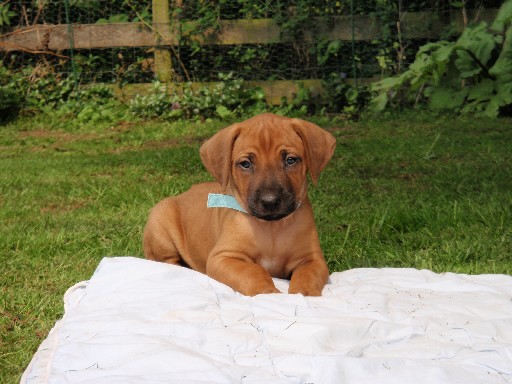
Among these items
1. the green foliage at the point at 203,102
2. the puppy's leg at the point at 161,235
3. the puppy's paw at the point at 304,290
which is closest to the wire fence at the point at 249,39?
the green foliage at the point at 203,102

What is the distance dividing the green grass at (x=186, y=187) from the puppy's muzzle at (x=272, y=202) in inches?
41.6

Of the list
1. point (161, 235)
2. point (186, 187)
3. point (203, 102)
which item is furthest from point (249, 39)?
point (161, 235)

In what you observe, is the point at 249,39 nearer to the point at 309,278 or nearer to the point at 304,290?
the point at 309,278

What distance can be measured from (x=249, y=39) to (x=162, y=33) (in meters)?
1.19

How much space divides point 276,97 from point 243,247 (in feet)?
24.0

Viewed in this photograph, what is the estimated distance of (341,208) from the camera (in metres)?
6.68

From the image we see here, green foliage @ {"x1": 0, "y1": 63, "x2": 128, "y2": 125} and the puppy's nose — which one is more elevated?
the puppy's nose

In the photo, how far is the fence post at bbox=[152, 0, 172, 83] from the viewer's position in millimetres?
12164

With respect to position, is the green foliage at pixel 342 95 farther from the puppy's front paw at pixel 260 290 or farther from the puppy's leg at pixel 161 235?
the puppy's front paw at pixel 260 290

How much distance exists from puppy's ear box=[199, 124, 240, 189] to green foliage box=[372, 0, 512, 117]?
19.7 ft

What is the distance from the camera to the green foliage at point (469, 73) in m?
10.5

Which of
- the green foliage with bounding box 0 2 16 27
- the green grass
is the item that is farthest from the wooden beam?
the green grass

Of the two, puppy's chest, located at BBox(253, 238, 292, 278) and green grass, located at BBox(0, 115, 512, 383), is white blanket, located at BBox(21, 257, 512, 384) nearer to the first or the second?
puppy's chest, located at BBox(253, 238, 292, 278)

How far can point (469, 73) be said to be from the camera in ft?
34.8
